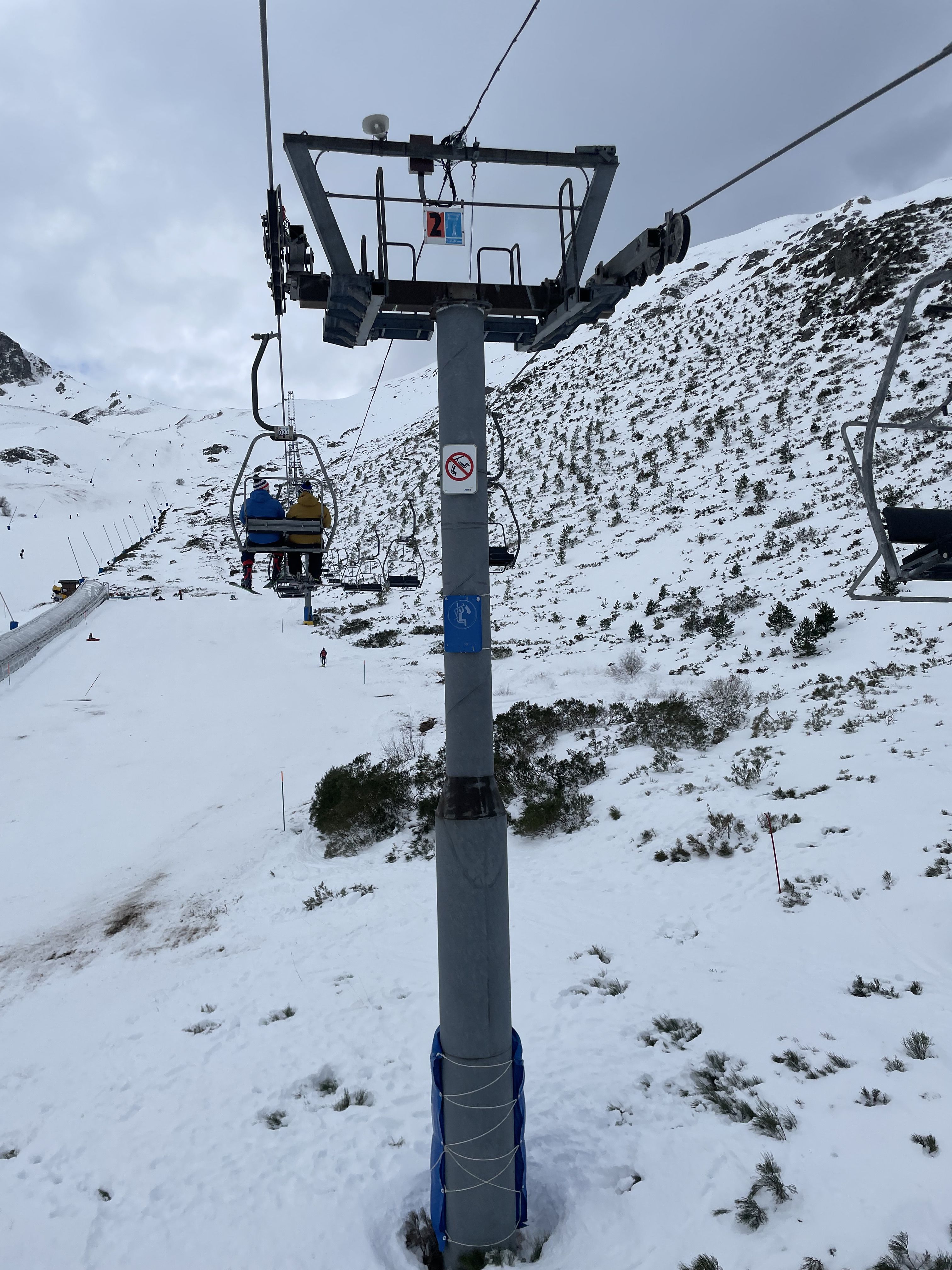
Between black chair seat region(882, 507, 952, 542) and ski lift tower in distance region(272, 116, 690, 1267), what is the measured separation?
190 cm

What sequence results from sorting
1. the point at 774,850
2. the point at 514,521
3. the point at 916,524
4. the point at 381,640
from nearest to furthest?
1. the point at 916,524
2. the point at 514,521
3. the point at 774,850
4. the point at 381,640

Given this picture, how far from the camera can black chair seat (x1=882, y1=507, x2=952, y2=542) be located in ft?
12.9

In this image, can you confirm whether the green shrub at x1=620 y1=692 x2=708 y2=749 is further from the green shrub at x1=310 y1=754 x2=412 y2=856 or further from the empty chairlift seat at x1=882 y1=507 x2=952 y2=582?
the empty chairlift seat at x1=882 y1=507 x2=952 y2=582

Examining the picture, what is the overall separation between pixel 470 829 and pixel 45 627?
33650 millimetres

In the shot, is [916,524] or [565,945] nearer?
[916,524]

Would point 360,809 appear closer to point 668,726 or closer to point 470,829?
point 668,726

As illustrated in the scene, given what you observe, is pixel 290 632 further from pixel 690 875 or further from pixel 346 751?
pixel 690 875

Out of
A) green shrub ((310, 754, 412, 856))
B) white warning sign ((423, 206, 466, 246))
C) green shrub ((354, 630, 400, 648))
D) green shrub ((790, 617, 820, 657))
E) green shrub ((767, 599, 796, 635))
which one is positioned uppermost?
white warning sign ((423, 206, 466, 246))

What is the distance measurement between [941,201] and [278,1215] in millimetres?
55000

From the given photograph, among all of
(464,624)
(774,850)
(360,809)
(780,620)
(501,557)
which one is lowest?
(360,809)

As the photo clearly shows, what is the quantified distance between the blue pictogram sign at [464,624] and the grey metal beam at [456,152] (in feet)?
8.45

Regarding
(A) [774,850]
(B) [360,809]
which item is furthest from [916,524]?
(B) [360,809]

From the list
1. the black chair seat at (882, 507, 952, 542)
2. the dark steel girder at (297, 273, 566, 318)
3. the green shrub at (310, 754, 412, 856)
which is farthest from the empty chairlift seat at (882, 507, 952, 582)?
the green shrub at (310, 754, 412, 856)

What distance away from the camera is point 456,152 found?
410 centimetres
